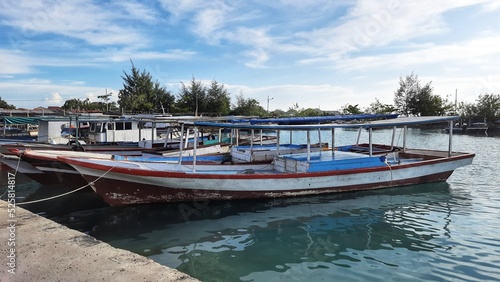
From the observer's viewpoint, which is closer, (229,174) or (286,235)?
(286,235)

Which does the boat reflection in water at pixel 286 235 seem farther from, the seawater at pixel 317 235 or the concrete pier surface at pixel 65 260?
the concrete pier surface at pixel 65 260

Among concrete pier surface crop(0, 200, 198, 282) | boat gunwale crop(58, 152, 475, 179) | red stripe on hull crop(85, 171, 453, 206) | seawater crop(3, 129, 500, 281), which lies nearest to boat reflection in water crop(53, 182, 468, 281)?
seawater crop(3, 129, 500, 281)

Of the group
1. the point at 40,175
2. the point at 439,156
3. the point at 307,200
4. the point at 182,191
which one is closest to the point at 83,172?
the point at 182,191

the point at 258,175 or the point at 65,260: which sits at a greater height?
the point at 258,175

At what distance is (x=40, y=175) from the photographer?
12.7 m

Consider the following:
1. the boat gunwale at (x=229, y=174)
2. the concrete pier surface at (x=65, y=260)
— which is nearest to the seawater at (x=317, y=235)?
the boat gunwale at (x=229, y=174)

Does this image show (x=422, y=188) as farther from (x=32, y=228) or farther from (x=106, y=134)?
(x=106, y=134)

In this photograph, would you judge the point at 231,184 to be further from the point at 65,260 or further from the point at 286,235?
the point at 65,260

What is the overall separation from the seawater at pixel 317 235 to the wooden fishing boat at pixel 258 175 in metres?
0.39

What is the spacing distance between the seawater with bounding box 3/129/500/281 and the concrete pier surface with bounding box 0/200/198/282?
1.95 metres

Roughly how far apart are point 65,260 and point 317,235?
5.59 metres

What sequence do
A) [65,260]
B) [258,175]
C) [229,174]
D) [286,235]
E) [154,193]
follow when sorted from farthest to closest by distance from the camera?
[258,175] → [229,174] → [154,193] → [286,235] → [65,260]

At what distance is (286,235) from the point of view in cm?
822

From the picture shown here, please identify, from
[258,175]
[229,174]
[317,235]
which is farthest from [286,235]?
[229,174]
